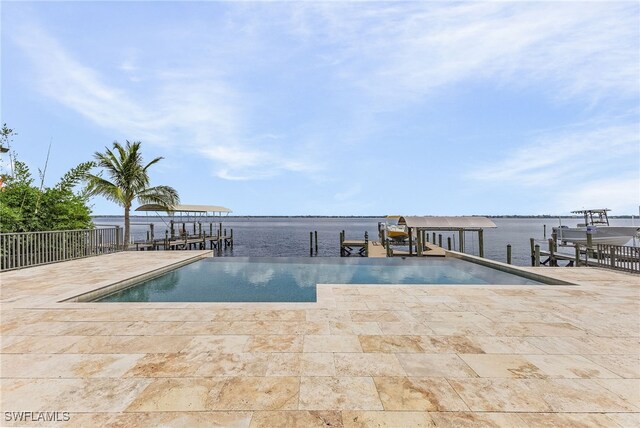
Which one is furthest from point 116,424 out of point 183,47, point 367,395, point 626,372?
point 183,47

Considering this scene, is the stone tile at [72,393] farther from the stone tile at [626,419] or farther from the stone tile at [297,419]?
the stone tile at [626,419]

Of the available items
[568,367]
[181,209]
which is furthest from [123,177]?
[568,367]

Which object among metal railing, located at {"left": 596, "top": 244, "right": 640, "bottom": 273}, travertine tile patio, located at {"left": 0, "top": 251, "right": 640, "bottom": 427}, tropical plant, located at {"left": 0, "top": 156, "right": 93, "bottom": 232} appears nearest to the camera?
travertine tile patio, located at {"left": 0, "top": 251, "right": 640, "bottom": 427}

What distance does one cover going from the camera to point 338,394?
2.56 m

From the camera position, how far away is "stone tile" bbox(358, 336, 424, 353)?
136 inches

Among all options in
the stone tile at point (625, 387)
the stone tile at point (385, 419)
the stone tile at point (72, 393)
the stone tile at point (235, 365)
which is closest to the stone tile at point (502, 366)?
the stone tile at point (625, 387)

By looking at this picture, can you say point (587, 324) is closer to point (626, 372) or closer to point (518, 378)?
point (626, 372)

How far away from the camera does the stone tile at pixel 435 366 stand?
290cm

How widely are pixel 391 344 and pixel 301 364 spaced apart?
1.24 m

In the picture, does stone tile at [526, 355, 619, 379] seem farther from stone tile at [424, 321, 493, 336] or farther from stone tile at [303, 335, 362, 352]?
stone tile at [303, 335, 362, 352]

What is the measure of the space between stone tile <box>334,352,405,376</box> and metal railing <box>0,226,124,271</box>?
1018cm

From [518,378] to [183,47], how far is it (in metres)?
12.9

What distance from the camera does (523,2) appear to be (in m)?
8.50

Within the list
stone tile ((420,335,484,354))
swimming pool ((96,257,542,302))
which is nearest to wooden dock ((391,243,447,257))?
swimming pool ((96,257,542,302))
